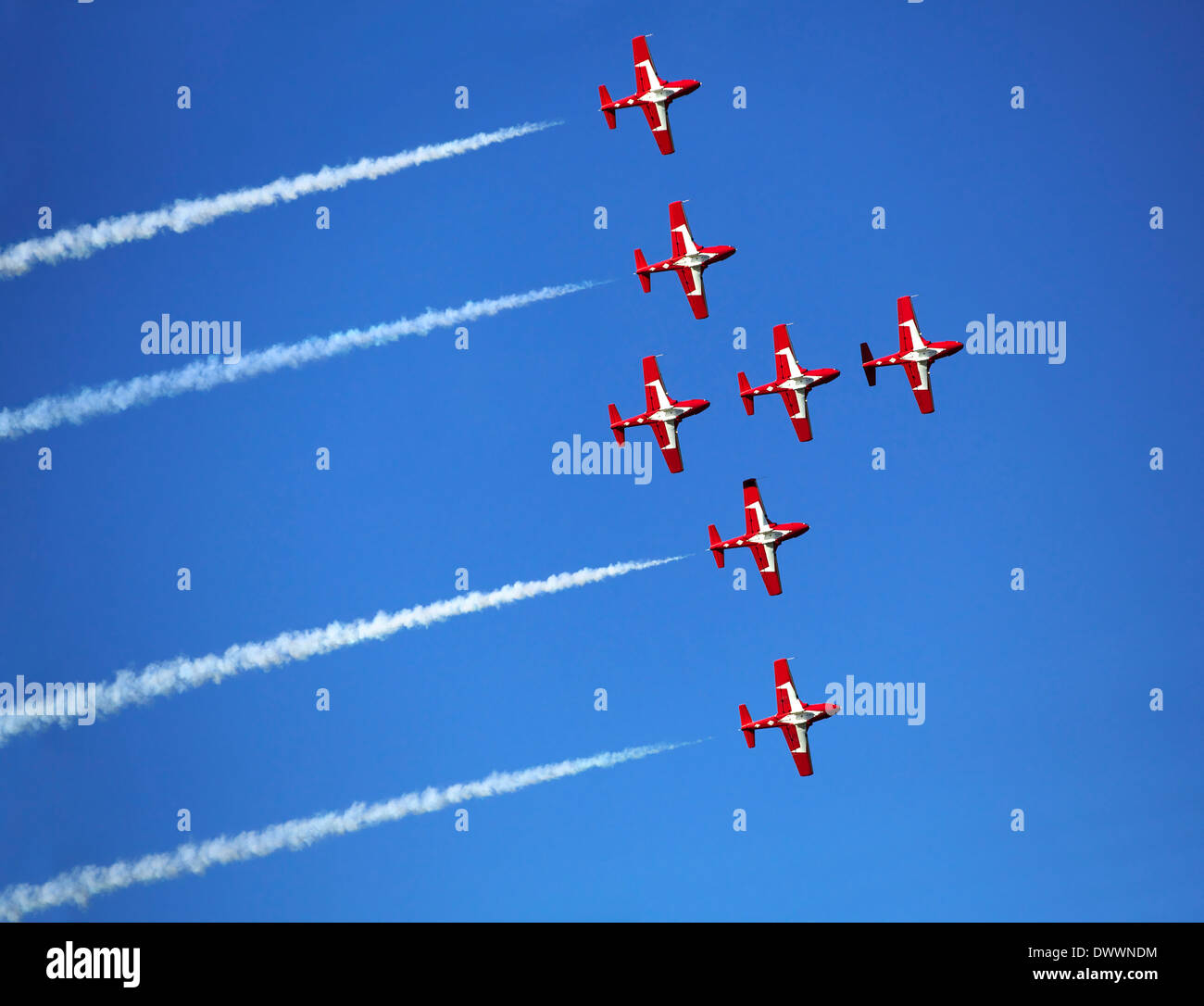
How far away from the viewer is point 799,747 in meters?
97.8

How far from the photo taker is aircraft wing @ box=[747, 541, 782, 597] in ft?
321

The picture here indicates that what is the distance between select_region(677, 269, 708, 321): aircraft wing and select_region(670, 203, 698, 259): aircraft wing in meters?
0.94

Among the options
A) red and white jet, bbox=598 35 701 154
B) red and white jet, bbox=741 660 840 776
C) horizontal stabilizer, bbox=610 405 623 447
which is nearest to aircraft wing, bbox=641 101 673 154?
red and white jet, bbox=598 35 701 154

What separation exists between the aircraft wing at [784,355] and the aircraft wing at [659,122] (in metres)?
10.6

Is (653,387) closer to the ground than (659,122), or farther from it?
closer to the ground

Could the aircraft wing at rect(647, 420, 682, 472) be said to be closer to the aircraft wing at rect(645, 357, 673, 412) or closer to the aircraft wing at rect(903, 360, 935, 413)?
the aircraft wing at rect(645, 357, 673, 412)

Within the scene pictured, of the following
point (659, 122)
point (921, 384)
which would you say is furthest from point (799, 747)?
point (659, 122)

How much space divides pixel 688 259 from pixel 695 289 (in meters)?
1.57

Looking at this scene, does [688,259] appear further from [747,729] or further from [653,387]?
[747,729]
